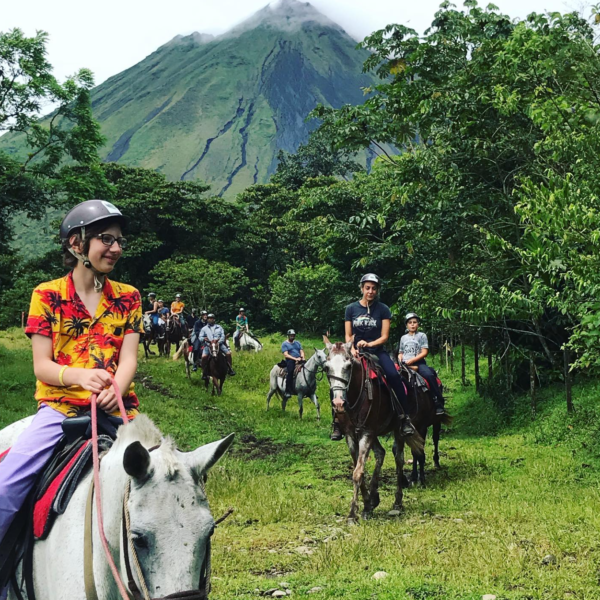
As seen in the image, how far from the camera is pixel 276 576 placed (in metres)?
5.87

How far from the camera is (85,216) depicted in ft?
9.89

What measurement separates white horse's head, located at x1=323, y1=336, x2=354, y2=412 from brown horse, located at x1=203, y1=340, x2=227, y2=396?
11.7 meters

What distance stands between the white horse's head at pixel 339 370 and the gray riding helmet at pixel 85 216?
5215 mm

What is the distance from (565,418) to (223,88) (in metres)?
204

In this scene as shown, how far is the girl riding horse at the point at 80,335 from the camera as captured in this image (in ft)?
9.32

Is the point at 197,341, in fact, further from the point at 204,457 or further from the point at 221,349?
Answer: the point at 204,457

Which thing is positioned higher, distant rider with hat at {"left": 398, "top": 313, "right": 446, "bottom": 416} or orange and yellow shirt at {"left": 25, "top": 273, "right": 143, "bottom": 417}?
Answer: orange and yellow shirt at {"left": 25, "top": 273, "right": 143, "bottom": 417}

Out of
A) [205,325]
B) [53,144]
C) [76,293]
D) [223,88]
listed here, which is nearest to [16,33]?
[53,144]

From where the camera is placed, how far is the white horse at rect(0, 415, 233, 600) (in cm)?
212

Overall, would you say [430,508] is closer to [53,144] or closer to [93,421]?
[93,421]

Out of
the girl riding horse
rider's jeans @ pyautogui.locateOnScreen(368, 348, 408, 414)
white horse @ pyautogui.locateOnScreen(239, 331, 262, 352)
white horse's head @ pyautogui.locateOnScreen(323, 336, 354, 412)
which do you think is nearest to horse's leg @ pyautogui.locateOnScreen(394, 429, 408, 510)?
rider's jeans @ pyautogui.locateOnScreen(368, 348, 408, 414)

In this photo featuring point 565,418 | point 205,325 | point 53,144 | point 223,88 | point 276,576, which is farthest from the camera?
point 223,88

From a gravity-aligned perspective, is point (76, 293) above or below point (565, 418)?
above

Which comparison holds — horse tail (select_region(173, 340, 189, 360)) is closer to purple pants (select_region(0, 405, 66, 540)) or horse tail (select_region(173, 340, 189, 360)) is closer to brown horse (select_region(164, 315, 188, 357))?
brown horse (select_region(164, 315, 188, 357))
